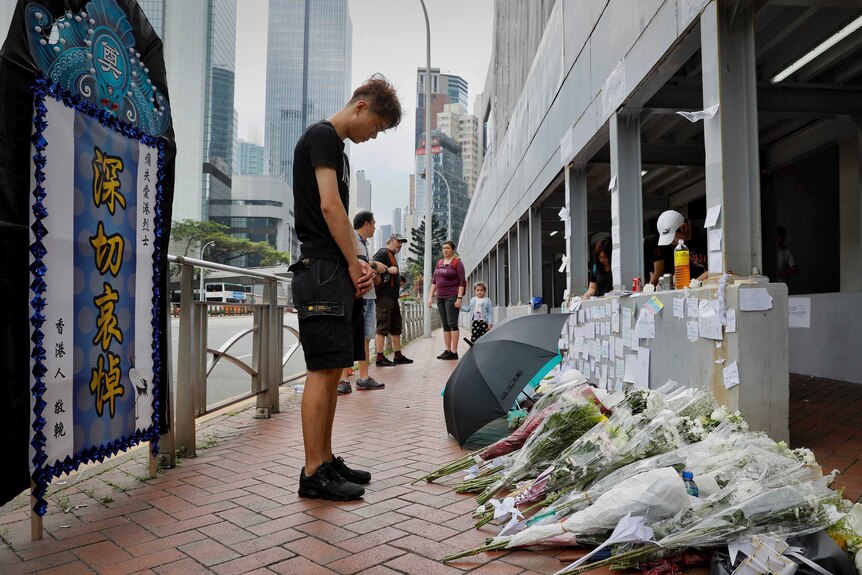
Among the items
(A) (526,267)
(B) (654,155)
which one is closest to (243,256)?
(A) (526,267)

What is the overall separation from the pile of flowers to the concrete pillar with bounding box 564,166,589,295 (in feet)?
15.6

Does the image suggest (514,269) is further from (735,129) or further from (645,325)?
(735,129)

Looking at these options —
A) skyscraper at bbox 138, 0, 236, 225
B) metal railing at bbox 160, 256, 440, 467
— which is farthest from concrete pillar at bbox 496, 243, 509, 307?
skyscraper at bbox 138, 0, 236, 225

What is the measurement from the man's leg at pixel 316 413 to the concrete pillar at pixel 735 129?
2461mm

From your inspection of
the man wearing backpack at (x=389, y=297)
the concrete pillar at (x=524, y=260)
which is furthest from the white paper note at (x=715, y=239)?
the concrete pillar at (x=524, y=260)

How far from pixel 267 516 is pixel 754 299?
114 inches

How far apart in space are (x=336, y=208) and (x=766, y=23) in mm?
4434

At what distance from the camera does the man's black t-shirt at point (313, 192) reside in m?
2.90

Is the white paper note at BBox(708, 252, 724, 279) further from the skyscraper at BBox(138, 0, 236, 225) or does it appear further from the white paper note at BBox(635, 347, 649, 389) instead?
the skyscraper at BBox(138, 0, 236, 225)

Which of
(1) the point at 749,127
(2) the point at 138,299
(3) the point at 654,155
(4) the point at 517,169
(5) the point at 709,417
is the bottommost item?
(5) the point at 709,417

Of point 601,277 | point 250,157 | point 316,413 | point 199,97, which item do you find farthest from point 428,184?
point 250,157

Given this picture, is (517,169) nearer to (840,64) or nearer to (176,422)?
(840,64)

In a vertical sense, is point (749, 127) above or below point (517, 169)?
below

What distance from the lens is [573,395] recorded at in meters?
2.83
